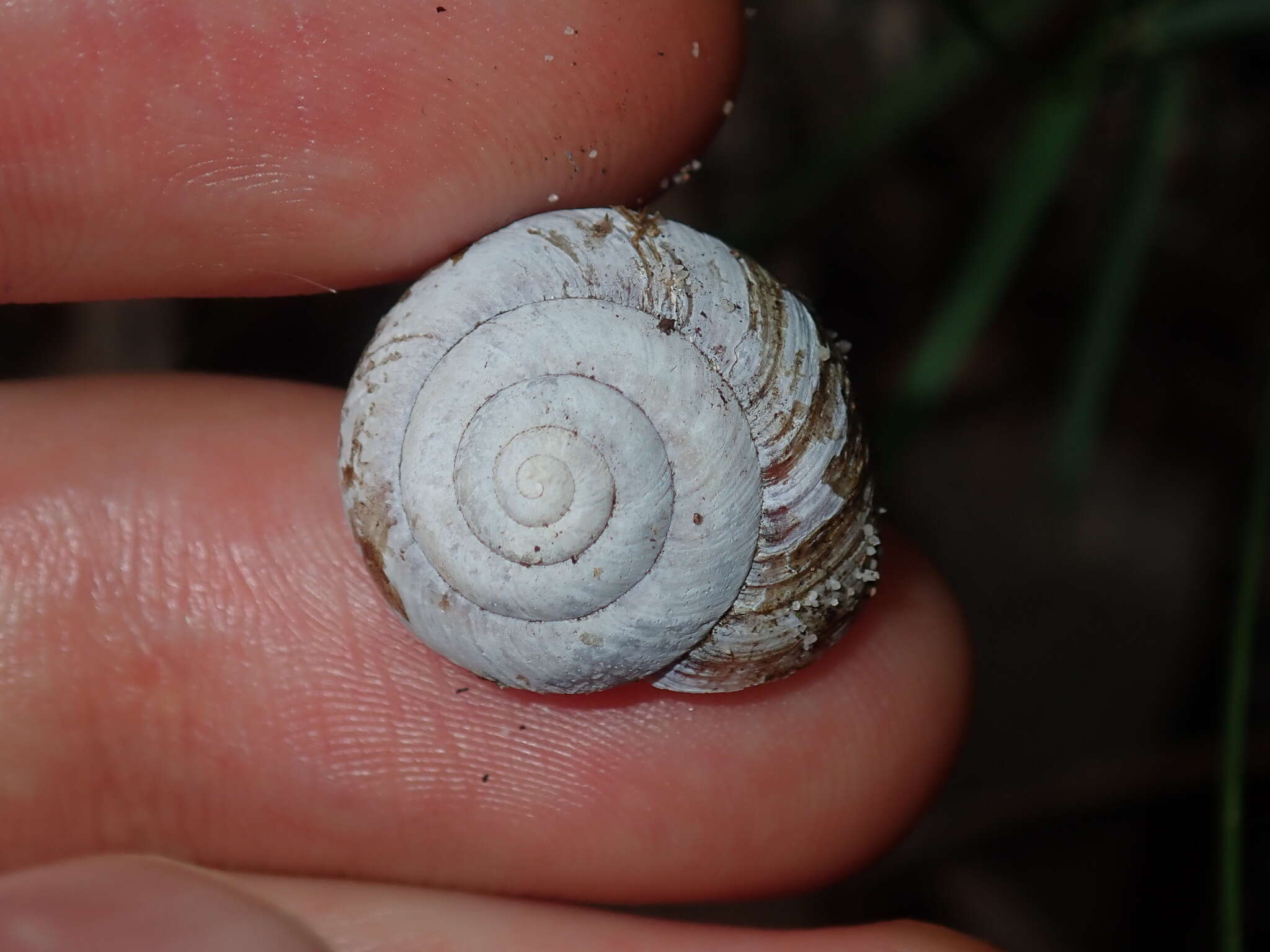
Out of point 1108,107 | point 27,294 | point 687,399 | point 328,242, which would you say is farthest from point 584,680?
point 1108,107

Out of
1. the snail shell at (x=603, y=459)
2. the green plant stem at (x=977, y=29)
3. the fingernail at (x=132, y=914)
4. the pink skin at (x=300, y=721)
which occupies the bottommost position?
the fingernail at (x=132, y=914)

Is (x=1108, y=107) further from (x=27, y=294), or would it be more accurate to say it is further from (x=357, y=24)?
(x=27, y=294)

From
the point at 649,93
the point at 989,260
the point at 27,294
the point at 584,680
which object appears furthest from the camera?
the point at 989,260

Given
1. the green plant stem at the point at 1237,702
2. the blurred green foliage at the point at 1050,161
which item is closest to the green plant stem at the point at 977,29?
the blurred green foliage at the point at 1050,161

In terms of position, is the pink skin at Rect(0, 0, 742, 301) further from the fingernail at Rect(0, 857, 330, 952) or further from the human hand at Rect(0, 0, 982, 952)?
the fingernail at Rect(0, 857, 330, 952)

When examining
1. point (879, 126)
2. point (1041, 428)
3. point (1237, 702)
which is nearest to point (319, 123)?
point (879, 126)

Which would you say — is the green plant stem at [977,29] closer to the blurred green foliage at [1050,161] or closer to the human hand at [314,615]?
the blurred green foliage at [1050,161]
